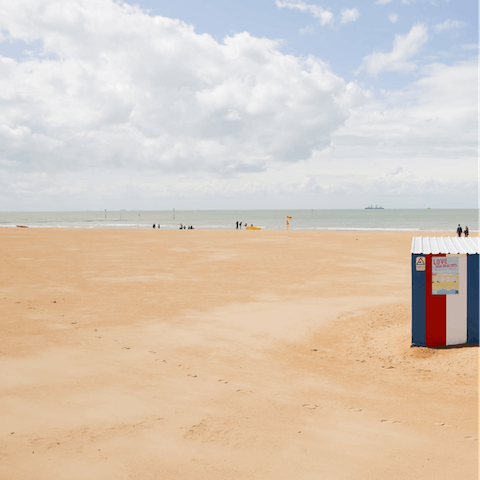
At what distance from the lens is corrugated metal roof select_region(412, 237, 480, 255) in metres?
8.55

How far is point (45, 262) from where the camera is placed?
24.9 metres

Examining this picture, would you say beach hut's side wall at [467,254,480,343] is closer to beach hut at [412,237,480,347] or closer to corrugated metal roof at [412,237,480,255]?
beach hut at [412,237,480,347]

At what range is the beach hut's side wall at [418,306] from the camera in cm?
863

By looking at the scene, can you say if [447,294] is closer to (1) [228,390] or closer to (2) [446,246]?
(2) [446,246]

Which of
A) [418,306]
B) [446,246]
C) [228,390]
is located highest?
[446,246]

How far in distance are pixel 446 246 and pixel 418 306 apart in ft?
4.71

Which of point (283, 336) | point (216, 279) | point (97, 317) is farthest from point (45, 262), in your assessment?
point (283, 336)

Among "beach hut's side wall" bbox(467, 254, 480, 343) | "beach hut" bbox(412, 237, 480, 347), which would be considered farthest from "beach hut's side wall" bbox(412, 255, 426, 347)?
"beach hut's side wall" bbox(467, 254, 480, 343)

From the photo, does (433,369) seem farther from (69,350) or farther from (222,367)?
(69,350)

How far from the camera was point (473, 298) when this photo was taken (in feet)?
27.8

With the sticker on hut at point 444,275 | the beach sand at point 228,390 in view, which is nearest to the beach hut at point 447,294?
the sticker on hut at point 444,275

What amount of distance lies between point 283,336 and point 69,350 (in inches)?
193

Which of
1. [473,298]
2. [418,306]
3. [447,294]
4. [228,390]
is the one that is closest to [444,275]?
[447,294]

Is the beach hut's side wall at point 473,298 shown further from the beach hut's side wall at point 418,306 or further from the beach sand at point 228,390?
the beach hut's side wall at point 418,306
